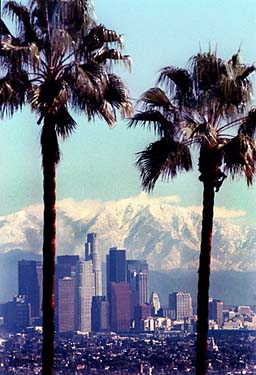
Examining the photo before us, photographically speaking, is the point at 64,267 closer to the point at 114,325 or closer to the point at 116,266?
the point at 116,266

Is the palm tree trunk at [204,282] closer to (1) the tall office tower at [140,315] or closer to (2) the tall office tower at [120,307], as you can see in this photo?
(2) the tall office tower at [120,307]

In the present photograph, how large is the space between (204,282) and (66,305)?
14.8 ft

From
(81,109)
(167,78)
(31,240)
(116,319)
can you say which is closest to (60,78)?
(81,109)

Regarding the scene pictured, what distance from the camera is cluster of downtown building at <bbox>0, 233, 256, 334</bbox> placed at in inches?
622

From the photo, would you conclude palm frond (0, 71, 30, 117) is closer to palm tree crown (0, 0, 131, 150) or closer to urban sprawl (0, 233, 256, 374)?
palm tree crown (0, 0, 131, 150)

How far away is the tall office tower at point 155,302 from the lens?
16.2 metres

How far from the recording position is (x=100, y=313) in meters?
16.1

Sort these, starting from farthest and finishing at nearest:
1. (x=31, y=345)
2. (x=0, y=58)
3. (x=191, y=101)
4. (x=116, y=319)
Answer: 1. (x=116, y=319)
2. (x=31, y=345)
3. (x=191, y=101)
4. (x=0, y=58)

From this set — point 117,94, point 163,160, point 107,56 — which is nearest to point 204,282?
point 163,160

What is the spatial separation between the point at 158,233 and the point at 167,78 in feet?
13.3

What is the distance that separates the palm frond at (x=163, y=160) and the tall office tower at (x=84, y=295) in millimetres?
4478

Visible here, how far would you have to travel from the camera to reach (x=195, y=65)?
1240 centimetres

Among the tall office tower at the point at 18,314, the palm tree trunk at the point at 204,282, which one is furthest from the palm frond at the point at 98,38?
the tall office tower at the point at 18,314

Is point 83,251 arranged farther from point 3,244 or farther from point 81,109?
point 81,109
